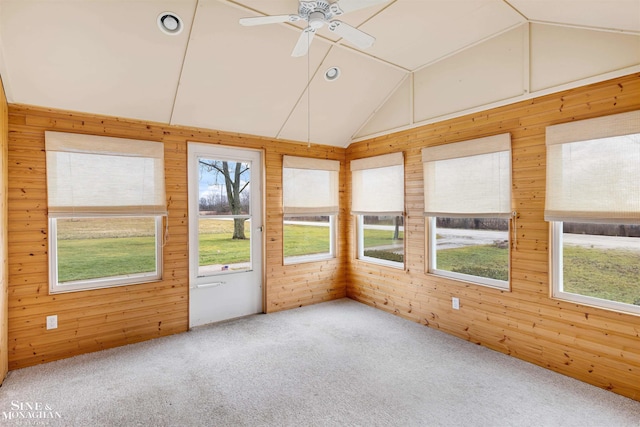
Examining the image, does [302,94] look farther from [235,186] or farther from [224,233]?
[224,233]

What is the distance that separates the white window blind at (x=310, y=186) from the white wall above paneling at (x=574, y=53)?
8.66 feet

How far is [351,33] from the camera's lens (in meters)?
2.15

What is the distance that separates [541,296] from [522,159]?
1.24 m

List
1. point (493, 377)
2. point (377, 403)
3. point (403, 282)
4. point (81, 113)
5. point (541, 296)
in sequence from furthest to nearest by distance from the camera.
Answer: point (403, 282)
point (81, 113)
point (541, 296)
point (493, 377)
point (377, 403)

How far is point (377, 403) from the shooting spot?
2.35 meters

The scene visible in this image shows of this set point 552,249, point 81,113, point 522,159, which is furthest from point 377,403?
point 81,113

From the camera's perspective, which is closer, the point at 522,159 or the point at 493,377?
the point at 493,377

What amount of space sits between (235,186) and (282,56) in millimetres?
1703

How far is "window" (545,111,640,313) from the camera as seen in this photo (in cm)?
239

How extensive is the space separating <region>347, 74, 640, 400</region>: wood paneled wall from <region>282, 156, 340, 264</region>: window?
119 cm

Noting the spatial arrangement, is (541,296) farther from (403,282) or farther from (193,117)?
(193,117)

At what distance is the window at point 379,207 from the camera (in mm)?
4184

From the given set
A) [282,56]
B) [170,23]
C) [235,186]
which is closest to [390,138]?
[282,56]

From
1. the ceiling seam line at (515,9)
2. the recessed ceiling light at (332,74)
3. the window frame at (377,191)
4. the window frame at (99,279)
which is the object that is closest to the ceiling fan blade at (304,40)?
the recessed ceiling light at (332,74)
